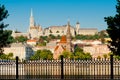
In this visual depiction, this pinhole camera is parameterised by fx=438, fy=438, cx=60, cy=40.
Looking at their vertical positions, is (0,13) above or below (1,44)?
above

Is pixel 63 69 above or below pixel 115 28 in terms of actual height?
below

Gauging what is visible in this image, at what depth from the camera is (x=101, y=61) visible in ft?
79.1

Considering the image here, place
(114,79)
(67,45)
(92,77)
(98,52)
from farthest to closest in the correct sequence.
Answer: (98,52), (67,45), (92,77), (114,79)

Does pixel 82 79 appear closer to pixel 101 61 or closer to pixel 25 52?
pixel 101 61

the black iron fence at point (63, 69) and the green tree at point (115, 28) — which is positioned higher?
the green tree at point (115, 28)

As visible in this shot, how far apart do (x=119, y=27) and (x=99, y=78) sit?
3148mm

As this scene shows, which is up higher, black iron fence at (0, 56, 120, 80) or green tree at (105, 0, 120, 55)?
green tree at (105, 0, 120, 55)

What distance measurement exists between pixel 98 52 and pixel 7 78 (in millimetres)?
137433

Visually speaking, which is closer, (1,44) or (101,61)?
(101,61)

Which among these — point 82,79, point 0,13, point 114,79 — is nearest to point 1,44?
point 0,13

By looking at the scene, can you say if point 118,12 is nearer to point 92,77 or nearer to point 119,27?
point 119,27

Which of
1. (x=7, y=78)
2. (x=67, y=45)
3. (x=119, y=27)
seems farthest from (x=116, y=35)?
(x=67, y=45)

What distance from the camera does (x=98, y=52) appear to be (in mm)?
161625

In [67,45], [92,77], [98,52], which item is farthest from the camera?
[98,52]
